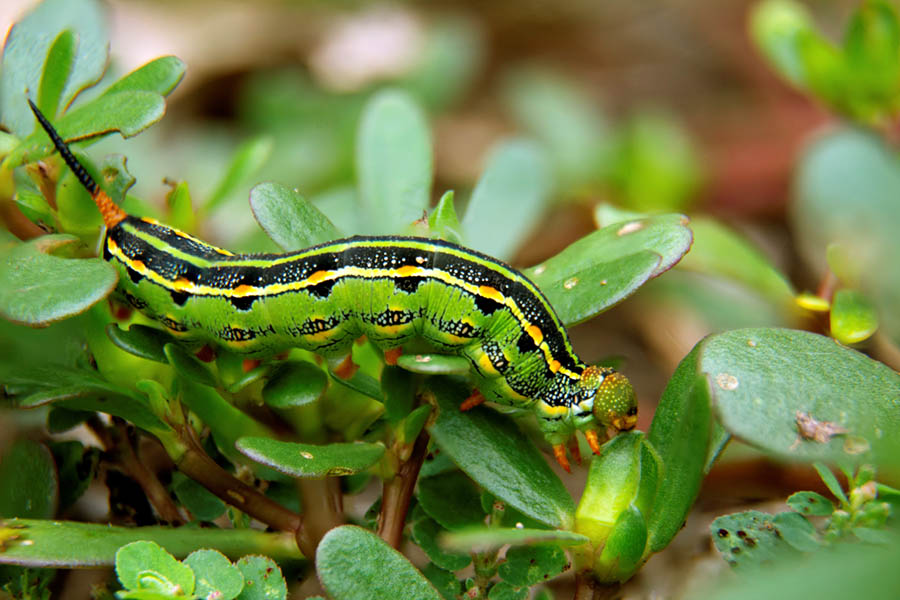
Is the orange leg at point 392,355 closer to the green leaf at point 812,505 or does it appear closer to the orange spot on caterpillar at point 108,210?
the orange spot on caterpillar at point 108,210

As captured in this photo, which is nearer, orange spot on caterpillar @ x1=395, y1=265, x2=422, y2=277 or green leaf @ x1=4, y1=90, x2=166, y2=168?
green leaf @ x1=4, y1=90, x2=166, y2=168

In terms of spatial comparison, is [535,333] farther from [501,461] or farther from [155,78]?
[155,78]

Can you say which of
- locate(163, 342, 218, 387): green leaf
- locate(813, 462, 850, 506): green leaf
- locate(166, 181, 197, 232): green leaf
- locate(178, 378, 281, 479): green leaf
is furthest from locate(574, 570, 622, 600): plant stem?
locate(166, 181, 197, 232): green leaf

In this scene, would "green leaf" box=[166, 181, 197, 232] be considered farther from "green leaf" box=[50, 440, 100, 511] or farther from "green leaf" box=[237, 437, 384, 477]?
"green leaf" box=[237, 437, 384, 477]

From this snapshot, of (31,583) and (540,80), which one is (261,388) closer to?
(31,583)

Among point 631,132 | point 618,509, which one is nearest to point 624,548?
point 618,509

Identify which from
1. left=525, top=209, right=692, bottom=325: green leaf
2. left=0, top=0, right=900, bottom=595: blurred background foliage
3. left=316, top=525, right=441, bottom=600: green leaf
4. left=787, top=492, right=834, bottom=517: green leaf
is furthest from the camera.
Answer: left=0, top=0, right=900, bottom=595: blurred background foliage
